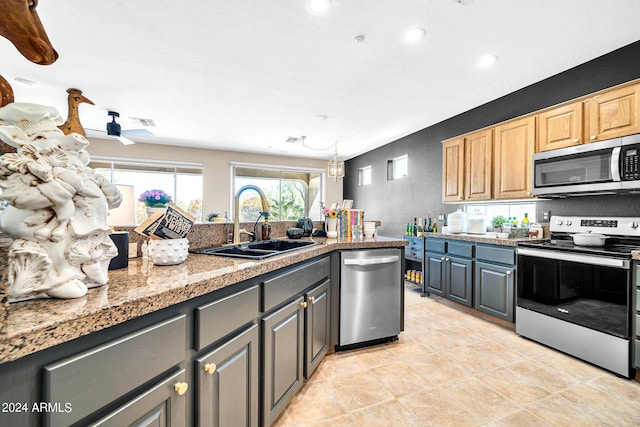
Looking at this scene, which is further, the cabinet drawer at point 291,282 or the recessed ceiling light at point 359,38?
the recessed ceiling light at point 359,38

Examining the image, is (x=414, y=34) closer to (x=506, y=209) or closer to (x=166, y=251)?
(x=166, y=251)

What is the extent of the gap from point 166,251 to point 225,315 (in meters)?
0.39

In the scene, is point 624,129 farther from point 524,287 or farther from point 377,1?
point 377,1

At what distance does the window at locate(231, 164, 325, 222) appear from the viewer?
6.70m

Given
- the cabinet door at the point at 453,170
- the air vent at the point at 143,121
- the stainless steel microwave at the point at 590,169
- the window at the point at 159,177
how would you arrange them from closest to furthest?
the stainless steel microwave at the point at 590,169
the cabinet door at the point at 453,170
the air vent at the point at 143,121
the window at the point at 159,177

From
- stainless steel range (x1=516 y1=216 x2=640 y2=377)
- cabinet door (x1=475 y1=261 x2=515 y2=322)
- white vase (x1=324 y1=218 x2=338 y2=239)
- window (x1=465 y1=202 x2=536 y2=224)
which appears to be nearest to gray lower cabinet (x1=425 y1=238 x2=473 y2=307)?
cabinet door (x1=475 y1=261 x2=515 y2=322)

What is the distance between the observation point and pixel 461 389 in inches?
72.0

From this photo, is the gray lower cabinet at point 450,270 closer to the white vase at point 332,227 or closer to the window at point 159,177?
the white vase at point 332,227

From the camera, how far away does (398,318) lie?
2463mm

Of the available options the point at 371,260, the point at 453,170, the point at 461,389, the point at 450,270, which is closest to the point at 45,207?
the point at 371,260

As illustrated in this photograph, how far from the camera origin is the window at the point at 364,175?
655 centimetres

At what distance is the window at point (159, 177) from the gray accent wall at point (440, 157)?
12.4 feet

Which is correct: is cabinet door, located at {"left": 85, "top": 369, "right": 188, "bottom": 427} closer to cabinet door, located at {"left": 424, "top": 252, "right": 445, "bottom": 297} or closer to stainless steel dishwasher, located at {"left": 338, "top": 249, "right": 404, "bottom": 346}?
stainless steel dishwasher, located at {"left": 338, "top": 249, "right": 404, "bottom": 346}

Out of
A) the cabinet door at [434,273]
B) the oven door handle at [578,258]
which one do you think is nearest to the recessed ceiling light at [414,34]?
the oven door handle at [578,258]
